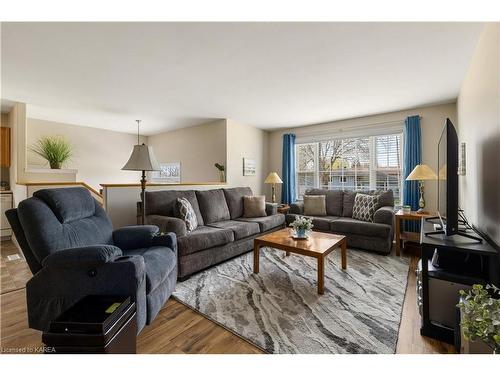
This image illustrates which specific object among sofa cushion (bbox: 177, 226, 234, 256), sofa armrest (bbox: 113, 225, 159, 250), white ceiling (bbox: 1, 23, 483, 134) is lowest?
sofa cushion (bbox: 177, 226, 234, 256)

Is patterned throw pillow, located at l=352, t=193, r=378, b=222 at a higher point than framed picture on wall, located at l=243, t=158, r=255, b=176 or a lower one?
lower

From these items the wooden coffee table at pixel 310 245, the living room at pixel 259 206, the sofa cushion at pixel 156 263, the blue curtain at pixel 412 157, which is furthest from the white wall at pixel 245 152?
the blue curtain at pixel 412 157

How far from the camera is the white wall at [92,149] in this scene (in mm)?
4759

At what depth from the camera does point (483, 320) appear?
100 centimetres

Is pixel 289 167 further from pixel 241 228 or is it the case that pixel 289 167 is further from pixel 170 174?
pixel 170 174

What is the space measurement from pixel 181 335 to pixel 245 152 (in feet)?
12.6

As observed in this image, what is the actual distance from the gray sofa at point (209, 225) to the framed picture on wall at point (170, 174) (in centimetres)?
226

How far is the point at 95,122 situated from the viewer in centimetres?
498

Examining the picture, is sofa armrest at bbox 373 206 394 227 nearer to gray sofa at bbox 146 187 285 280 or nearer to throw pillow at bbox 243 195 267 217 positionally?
gray sofa at bbox 146 187 285 280

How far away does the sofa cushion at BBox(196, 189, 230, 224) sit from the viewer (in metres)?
3.45

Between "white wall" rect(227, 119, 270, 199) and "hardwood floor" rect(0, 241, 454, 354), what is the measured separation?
304cm

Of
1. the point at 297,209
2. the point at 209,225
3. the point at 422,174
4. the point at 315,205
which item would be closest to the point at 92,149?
the point at 209,225

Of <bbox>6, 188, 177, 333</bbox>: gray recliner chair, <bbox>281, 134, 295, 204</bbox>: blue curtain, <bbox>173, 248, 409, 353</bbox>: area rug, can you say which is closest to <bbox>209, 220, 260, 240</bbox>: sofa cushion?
<bbox>173, 248, 409, 353</bbox>: area rug
